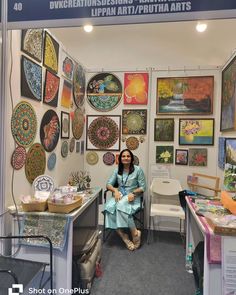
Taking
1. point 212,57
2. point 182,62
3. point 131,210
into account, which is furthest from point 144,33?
point 131,210

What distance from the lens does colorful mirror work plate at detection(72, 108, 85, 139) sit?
3225mm

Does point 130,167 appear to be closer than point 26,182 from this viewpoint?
No

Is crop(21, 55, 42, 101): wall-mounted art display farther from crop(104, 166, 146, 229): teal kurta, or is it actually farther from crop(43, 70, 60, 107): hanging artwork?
crop(104, 166, 146, 229): teal kurta

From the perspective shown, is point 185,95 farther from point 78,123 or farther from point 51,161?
point 51,161

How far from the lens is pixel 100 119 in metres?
3.71

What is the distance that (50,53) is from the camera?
2.35 m

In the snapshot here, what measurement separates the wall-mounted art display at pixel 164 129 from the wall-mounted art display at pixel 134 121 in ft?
0.58

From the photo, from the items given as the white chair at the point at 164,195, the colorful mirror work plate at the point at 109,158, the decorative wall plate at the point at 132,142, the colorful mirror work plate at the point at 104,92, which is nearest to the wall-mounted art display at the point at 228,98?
the white chair at the point at 164,195

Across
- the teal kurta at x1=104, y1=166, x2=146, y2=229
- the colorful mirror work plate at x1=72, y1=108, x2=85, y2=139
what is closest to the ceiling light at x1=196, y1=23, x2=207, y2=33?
the colorful mirror work plate at x1=72, y1=108, x2=85, y2=139

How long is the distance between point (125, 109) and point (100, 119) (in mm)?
417

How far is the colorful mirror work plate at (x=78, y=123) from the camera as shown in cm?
322

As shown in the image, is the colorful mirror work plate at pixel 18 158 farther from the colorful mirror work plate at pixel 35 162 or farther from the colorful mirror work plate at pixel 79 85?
the colorful mirror work plate at pixel 79 85

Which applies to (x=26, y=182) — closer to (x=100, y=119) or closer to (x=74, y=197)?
(x=74, y=197)

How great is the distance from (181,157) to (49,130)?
6.54ft
